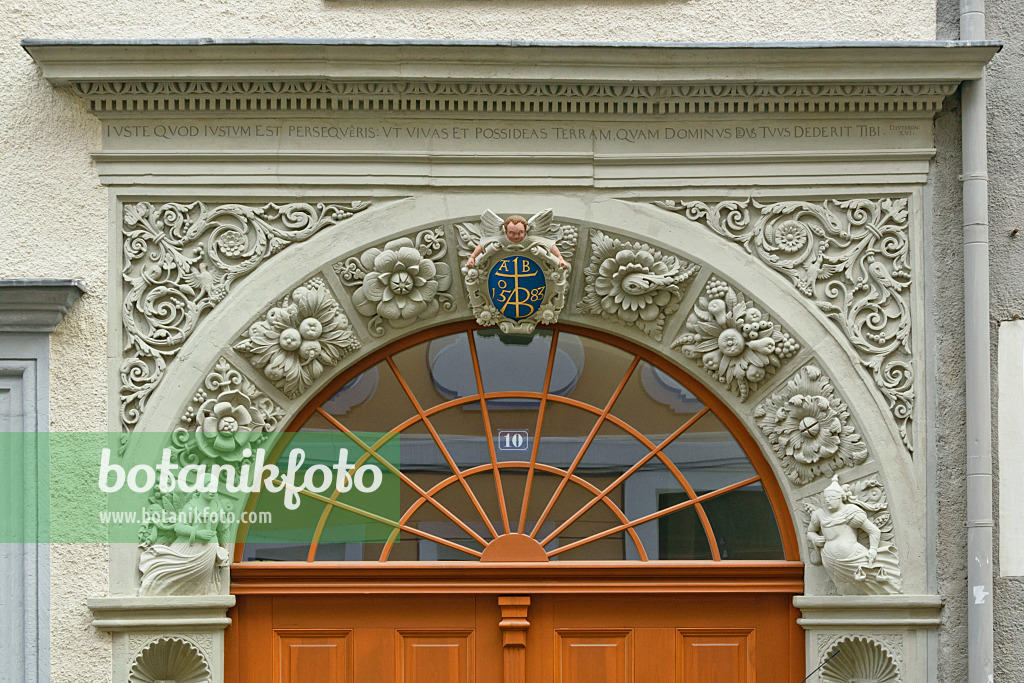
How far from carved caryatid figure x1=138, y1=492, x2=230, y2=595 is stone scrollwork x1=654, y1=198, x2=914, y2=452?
2.74 metres

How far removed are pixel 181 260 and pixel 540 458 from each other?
2.09 m

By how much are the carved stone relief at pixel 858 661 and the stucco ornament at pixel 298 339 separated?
2845 millimetres

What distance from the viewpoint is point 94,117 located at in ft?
18.9

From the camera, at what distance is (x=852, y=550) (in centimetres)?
544

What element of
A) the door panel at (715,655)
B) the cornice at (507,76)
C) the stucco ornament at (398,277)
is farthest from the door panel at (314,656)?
the cornice at (507,76)

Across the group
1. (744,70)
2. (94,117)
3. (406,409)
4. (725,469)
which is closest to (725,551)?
(725,469)

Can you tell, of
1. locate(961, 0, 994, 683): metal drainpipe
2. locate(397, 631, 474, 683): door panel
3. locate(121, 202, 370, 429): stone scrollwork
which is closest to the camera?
locate(961, 0, 994, 683): metal drainpipe

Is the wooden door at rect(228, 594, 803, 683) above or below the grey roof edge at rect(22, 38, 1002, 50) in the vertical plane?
below

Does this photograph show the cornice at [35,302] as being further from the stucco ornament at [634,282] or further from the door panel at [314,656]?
the stucco ornament at [634,282]

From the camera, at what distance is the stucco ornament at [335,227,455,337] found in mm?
5691

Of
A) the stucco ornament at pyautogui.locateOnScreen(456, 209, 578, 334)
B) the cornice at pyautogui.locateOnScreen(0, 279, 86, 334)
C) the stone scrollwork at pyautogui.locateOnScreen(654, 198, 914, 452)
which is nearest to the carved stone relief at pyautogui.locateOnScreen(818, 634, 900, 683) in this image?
the stone scrollwork at pyautogui.locateOnScreen(654, 198, 914, 452)

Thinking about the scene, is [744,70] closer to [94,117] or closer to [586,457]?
[586,457]

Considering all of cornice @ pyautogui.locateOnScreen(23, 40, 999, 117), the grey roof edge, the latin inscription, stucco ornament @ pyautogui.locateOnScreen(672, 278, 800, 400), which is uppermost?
the grey roof edge

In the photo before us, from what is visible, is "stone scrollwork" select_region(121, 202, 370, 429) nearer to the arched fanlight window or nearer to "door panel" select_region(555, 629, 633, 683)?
the arched fanlight window
